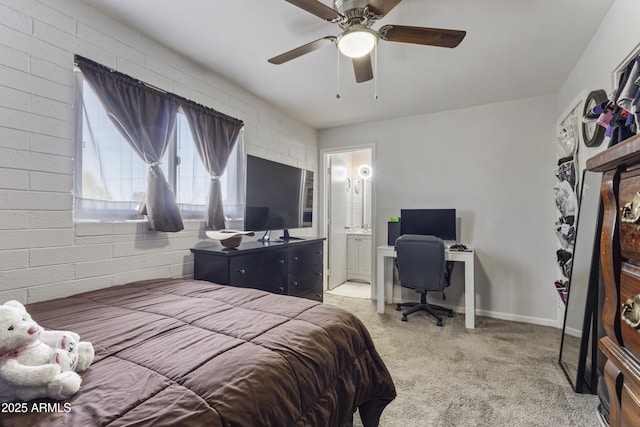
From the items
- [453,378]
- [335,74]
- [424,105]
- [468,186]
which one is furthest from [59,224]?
[468,186]

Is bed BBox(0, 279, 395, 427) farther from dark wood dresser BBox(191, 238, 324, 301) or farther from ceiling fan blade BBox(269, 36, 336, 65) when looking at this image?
ceiling fan blade BBox(269, 36, 336, 65)

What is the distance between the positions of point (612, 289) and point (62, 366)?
1407mm

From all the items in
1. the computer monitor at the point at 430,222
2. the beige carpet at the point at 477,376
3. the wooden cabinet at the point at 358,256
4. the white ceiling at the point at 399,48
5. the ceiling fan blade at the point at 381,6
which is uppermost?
the white ceiling at the point at 399,48

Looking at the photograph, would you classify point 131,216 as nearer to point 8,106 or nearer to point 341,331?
point 8,106

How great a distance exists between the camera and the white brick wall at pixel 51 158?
1525 mm

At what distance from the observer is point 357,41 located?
1696 mm

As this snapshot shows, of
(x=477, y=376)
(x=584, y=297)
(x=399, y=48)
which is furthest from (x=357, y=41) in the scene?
(x=477, y=376)

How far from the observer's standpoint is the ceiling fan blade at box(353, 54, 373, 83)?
197 centimetres

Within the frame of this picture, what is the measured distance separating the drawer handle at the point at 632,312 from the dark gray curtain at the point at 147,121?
2.32m

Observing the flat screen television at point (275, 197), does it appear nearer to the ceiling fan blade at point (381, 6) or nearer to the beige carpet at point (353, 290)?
the beige carpet at point (353, 290)

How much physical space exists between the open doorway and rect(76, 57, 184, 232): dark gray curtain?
2585mm

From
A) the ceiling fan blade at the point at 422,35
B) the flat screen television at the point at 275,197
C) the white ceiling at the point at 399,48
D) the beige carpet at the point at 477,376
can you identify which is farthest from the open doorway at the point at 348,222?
the ceiling fan blade at the point at 422,35

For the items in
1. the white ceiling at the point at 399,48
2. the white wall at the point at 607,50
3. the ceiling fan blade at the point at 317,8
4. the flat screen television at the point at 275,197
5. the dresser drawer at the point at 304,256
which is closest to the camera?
the ceiling fan blade at the point at 317,8

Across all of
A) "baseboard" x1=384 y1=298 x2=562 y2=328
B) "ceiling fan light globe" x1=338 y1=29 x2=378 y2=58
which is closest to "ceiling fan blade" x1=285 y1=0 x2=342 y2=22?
"ceiling fan light globe" x1=338 y1=29 x2=378 y2=58
